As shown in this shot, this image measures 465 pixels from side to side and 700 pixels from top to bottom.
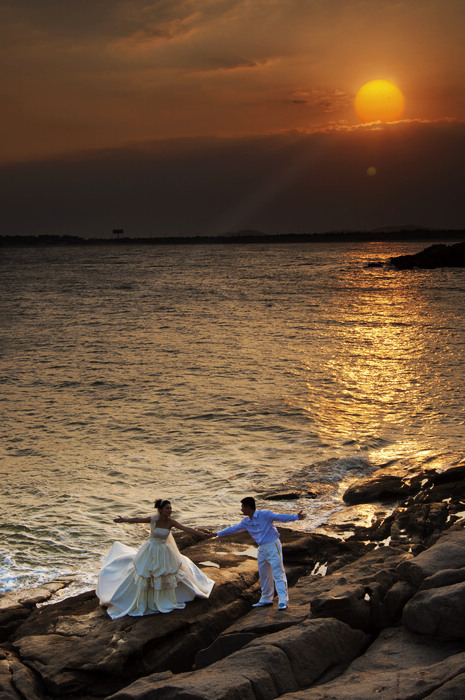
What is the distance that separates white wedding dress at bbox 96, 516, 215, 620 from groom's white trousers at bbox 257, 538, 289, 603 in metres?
0.77

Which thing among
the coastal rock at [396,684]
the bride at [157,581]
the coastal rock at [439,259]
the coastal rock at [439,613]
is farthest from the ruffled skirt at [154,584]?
the coastal rock at [439,259]

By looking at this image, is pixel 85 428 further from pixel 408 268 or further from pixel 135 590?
pixel 408 268

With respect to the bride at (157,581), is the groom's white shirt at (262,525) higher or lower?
higher

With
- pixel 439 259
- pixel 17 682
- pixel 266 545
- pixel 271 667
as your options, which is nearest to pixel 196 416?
pixel 266 545

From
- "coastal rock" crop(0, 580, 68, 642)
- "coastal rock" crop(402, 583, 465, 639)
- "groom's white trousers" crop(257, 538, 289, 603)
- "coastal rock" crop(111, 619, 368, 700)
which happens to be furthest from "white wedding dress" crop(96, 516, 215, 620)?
"coastal rock" crop(402, 583, 465, 639)

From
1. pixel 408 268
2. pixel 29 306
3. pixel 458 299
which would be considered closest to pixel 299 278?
pixel 408 268

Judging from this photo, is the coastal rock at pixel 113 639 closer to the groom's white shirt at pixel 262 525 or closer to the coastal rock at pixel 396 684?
the groom's white shirt at pixel 262 525

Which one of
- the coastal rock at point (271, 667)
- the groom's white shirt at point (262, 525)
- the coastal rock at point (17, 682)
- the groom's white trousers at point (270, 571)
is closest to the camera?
the coastal rock at point (271, 667)

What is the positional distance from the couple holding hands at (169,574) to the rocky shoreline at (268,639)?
198mm

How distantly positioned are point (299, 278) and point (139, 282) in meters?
25.2

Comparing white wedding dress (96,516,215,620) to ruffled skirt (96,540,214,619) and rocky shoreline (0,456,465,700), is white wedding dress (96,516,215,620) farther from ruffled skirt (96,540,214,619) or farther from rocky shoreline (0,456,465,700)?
rocky shoreline (0,456,465,700)

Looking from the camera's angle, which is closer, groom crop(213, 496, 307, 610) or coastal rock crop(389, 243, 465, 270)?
groom crop(213, 496, 307, 610)

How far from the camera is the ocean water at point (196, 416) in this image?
47.6ft

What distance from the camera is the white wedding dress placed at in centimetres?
895
